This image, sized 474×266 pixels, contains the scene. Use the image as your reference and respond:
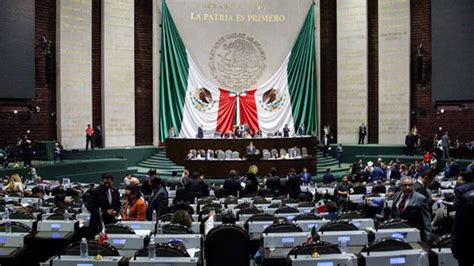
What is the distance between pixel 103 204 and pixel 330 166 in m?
20.7

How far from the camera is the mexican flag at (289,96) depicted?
32438 mm

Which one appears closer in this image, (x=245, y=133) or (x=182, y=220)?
(x=182, y=220)

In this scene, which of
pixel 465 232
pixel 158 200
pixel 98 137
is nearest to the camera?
pixel 465 232

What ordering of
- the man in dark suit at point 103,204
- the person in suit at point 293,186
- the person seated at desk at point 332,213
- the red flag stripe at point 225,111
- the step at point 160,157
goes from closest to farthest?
1. the man in dark suit at point 103,204
2. the person seated at desk at point 332,213
3. the person in suit at point 293,186
4. the step at point 160,157
5. the red flag stripe at point 225,111

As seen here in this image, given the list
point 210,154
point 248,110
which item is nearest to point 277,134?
point 248,110

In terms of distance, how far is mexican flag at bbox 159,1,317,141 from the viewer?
1236 inches

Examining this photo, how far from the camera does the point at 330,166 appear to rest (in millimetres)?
29109

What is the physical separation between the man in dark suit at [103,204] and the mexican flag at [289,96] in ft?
74.9

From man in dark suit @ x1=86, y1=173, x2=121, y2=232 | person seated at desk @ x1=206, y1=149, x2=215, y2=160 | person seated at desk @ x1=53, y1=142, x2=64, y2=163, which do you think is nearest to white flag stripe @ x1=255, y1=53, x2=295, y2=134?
person seated at desk @ x1=206, y1=149, x2=215, y2=160

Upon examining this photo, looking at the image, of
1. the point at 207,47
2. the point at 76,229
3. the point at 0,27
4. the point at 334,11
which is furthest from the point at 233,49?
the point at 76,229

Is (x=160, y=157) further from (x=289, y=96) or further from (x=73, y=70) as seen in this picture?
(x=289, y=96)

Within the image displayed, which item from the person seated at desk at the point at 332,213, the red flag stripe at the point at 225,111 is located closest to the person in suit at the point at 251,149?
the red flag stripe at the point at 225,111

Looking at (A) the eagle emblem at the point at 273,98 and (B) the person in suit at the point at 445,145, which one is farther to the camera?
(A) the eagle emblem at the point at 273,98

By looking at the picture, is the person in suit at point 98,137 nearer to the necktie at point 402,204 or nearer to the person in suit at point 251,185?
the person in suit at point 251,185
